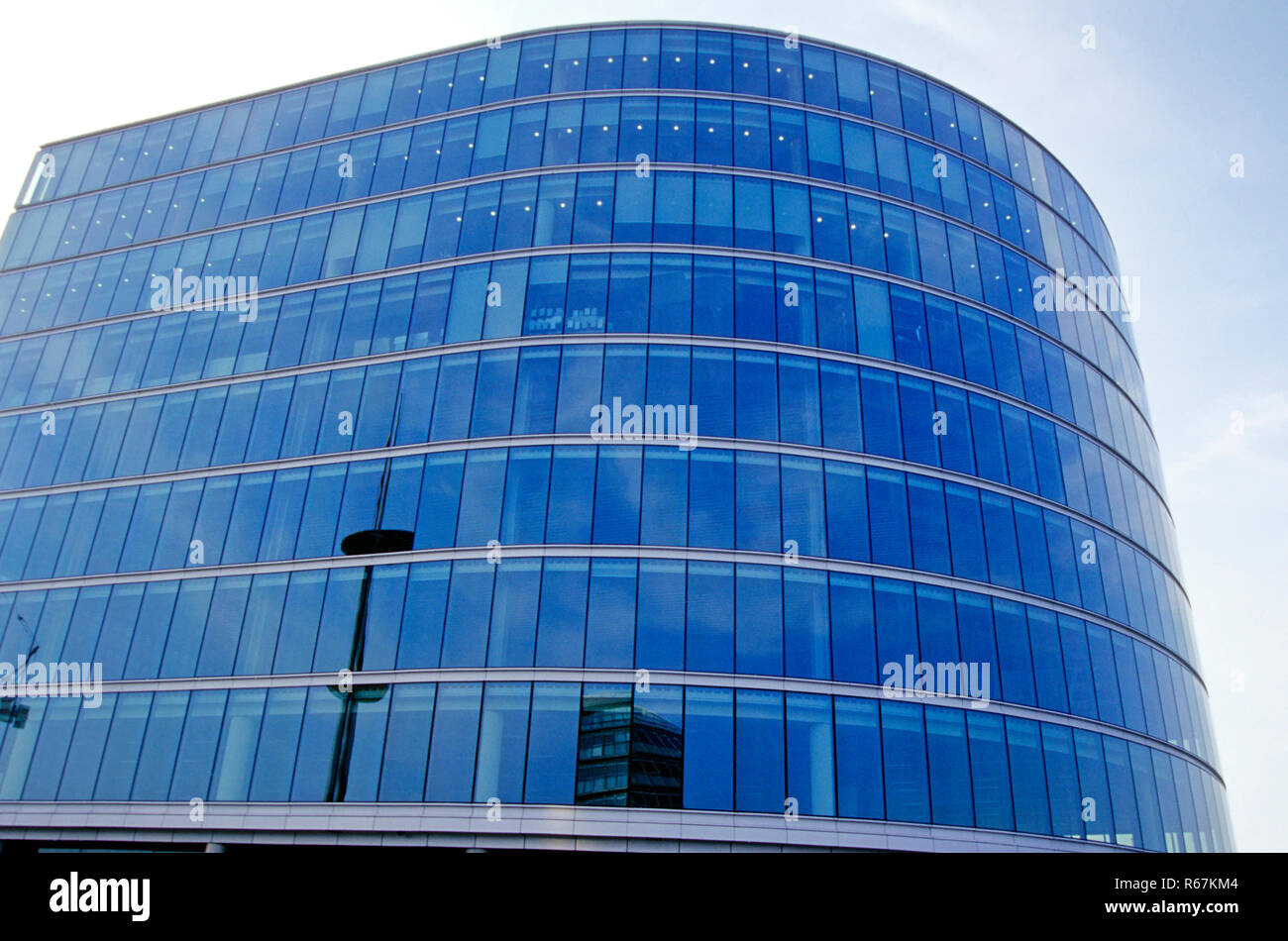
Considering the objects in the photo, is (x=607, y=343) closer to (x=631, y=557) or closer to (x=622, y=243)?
(x=622, y=243)

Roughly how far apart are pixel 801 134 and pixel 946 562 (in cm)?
1700

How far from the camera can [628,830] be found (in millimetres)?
24594

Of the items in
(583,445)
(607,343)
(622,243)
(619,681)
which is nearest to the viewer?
(619,681)

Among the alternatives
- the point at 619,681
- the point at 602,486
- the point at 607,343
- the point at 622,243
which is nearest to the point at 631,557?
the point at 602,486

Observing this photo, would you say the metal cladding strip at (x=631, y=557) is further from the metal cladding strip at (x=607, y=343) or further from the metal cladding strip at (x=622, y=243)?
the metal cladding strip at (x=622, y=243)

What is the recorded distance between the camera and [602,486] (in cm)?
2895

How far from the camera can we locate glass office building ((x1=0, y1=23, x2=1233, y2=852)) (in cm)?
2639

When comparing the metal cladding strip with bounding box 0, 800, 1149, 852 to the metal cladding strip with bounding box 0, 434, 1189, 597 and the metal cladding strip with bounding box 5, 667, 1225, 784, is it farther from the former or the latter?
the metal cladding strip with bounding box 0, 434, 1189, 597

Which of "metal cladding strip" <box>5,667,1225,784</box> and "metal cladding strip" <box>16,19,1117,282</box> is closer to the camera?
"metal cladding strip" <box>5,667,1225,784</box>

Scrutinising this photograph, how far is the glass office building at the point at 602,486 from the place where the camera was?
26.4 m

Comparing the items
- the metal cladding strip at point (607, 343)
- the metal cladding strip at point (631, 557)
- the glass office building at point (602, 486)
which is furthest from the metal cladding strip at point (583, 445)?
the metal cladding strip at point (631, 557)

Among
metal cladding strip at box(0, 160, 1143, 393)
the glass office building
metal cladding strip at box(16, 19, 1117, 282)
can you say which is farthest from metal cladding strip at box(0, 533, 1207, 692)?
metal cladding strip at box(16, 19, 1117, 282)
